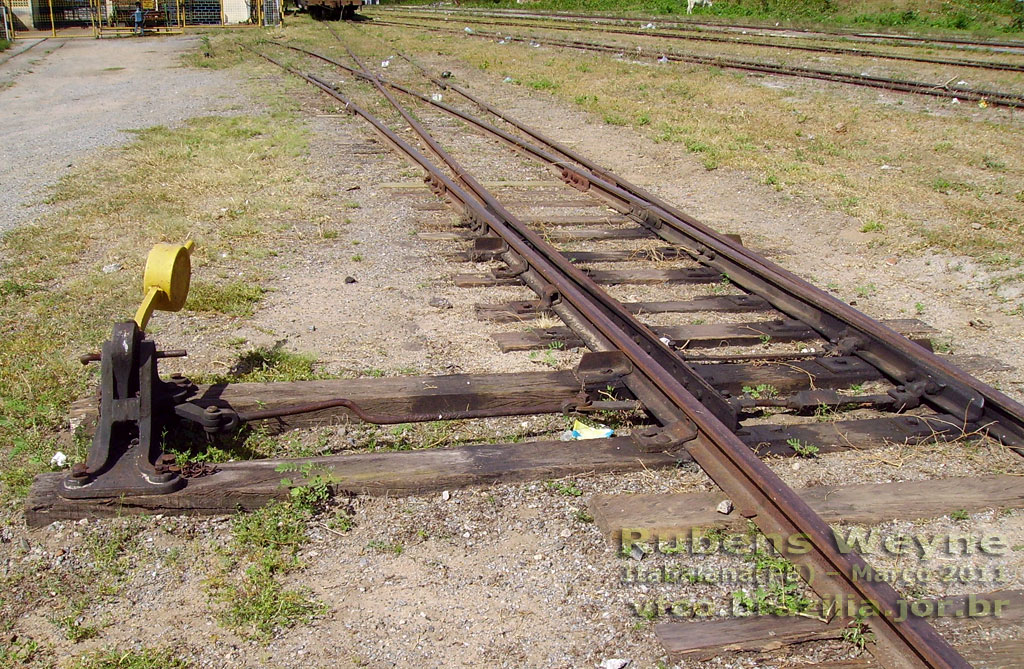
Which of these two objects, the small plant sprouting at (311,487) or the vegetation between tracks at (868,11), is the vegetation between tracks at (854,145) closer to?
the small plant sprouting at (311,487)

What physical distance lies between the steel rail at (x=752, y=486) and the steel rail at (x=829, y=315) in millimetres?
1293

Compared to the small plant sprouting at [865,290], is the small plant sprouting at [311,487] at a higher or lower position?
lower

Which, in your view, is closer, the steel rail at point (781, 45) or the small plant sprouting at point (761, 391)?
the small plant sprouting at point (761, 391)

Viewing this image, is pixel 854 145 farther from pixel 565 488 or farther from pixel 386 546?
pixel 386 546

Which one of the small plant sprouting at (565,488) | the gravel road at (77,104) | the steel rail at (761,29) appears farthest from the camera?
the steel rail at (761,29)

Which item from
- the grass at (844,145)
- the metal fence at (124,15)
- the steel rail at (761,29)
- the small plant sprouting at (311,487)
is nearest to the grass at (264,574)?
the small plant sprouting at (311,487)

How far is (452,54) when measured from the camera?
21266 millimetres

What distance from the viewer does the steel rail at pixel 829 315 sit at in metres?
4.02

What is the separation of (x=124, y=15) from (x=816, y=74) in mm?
32115

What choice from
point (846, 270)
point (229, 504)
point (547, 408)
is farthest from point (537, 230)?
point (229, 504)

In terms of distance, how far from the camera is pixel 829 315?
5086mm

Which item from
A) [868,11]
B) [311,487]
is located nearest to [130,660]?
[311,487]

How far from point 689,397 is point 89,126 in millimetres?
11823

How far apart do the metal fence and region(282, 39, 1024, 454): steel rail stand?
98.2 ft
